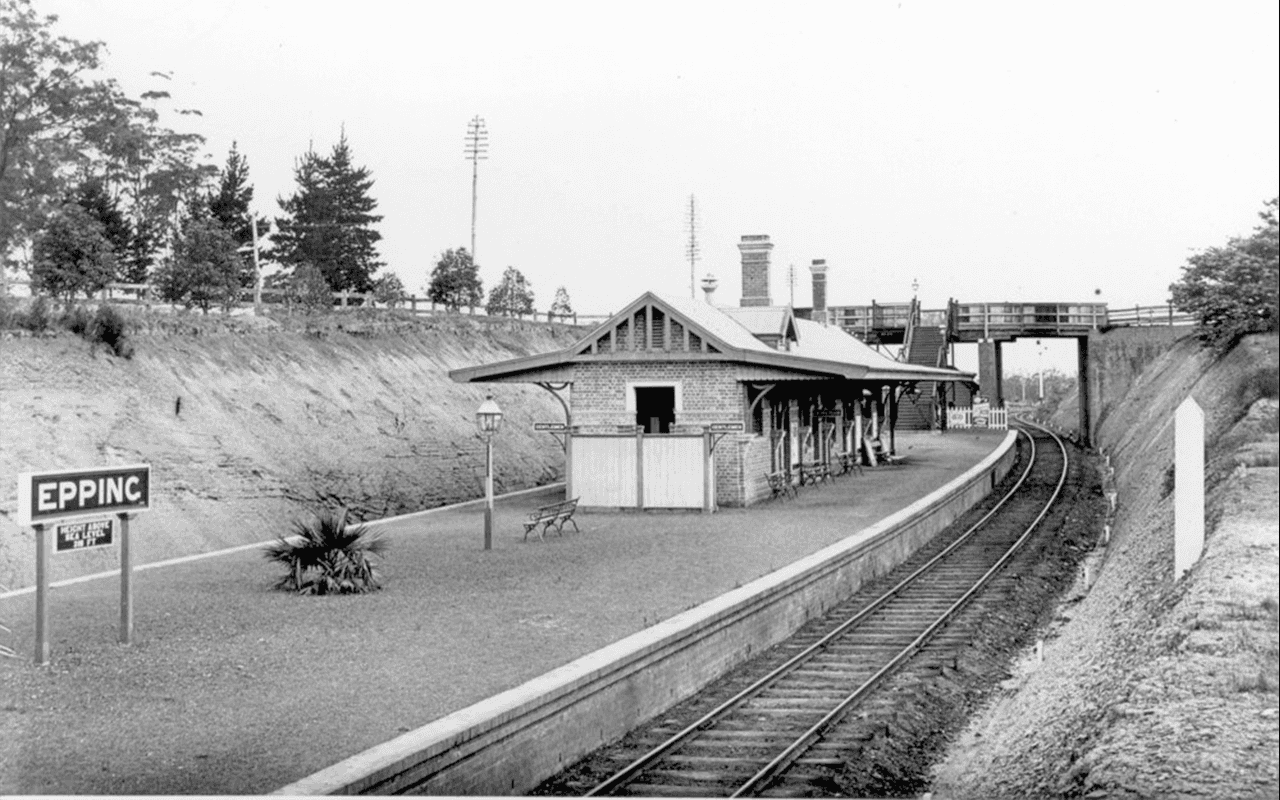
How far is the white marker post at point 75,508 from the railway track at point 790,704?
15.2ft

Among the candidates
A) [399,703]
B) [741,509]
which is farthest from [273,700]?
[741,509]

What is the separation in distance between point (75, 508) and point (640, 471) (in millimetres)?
12439

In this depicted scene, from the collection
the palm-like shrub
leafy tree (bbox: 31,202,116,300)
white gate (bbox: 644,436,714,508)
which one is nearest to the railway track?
white gate (bbox: 644,436,714,508)

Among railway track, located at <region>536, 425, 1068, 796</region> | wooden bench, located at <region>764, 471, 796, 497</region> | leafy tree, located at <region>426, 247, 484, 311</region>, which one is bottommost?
railway track, located at <region>536, 425, 1068, 796</region>

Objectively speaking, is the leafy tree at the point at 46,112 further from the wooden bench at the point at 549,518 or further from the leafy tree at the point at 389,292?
the leafy tree at the point at 389,292

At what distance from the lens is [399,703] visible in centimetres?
888

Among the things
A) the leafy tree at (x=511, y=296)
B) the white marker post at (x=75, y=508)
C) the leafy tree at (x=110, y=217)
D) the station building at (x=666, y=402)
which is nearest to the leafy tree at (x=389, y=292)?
the leafy tree at (x=511, y=296)

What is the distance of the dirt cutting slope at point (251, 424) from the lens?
61.9ft

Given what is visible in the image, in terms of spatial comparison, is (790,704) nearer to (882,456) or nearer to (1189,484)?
(1189,484)

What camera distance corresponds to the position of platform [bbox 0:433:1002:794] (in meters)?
7.72

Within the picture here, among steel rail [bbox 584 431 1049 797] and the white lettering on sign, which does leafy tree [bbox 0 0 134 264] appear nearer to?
the white lettering on sign

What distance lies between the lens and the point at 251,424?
2358 centimetres

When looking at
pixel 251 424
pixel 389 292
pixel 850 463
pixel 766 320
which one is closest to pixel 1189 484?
pixel 766 320

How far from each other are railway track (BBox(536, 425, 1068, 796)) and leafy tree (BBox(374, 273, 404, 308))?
68.7 feet
